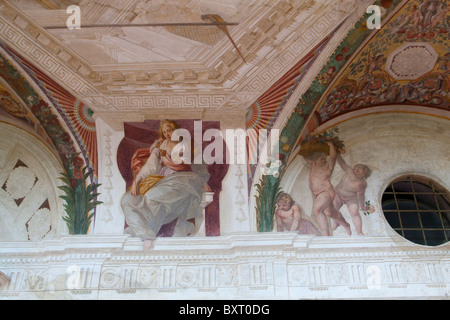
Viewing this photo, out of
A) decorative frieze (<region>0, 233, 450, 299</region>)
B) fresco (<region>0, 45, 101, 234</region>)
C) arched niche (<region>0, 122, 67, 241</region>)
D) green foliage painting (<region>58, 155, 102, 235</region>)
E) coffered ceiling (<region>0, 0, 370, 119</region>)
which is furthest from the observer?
arched niche (<region>0, 122, 67, 241</region>)

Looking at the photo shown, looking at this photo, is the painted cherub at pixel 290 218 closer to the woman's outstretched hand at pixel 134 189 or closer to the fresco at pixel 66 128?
the woman's outstretched hand at pixel 134 189

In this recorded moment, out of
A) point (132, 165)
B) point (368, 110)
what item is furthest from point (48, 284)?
point (368, 110)

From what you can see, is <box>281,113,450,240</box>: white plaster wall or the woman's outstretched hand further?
<box>281,113,450,240</box>: white plaster wall

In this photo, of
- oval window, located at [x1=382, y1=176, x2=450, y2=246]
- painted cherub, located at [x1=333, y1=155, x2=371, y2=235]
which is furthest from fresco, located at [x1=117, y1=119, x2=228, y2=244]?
oval window, located at [x1=382, y1=176, x2=450, y2=246]

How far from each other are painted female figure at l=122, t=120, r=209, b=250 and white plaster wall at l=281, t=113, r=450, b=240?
1.61m

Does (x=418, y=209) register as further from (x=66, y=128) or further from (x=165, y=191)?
(x=66, y=128)

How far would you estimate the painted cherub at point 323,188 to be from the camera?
8727mm

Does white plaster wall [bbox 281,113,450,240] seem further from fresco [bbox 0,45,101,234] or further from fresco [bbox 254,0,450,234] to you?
fresco [bbox 0,45,101,234]

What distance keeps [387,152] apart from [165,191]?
3.90m

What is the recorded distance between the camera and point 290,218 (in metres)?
8.75

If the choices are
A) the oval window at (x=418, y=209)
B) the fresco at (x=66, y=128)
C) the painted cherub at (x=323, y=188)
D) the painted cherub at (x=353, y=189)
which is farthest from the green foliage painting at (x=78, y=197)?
the oval window at (x=418, y=209)

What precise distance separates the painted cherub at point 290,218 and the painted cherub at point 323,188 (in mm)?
206

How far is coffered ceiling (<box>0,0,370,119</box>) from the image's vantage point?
26.6 ft
